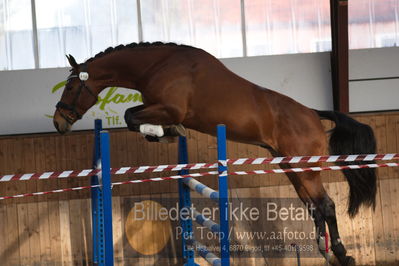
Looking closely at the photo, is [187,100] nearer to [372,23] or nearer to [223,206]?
[223,206]

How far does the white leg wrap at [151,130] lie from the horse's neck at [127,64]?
0.41 metres

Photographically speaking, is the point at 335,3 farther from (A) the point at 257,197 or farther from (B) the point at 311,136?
(A) the point at 257,197

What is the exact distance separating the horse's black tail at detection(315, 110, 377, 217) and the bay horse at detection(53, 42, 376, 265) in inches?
9.6

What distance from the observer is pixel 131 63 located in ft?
16.3

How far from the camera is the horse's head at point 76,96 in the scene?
495 cm

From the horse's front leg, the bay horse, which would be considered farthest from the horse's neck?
the horse's front leg

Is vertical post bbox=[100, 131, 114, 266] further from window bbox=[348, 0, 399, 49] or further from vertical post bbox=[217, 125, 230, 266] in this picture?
window bbox=[348, 0, 399, 49]

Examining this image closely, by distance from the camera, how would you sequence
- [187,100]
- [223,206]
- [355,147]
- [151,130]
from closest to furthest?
[223,206] < [151,130] < [187,100] < [355,147]

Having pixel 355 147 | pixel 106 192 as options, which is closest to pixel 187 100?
pixel 106 192

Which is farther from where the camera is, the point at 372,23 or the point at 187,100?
the point at 372,23

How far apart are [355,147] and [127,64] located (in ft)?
6.48

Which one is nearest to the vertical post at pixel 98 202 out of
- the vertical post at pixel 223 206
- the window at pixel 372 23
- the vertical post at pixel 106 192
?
the vertical post at pixel 106 192

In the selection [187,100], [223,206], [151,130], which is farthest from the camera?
→ [187,100]

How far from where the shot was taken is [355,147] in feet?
17.6
